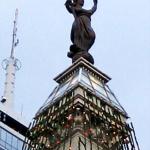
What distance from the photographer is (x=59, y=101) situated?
33781mm

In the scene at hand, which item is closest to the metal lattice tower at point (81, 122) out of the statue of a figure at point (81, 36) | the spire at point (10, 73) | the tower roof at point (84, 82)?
the tower roof at point (84, 82)

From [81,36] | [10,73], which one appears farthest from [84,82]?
[10,73]

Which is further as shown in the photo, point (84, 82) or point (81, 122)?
point (84, 82)

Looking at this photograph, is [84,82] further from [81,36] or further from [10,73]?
[10,73]

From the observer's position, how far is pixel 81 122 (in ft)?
106

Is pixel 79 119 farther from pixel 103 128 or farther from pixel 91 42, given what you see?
pixel 91 42

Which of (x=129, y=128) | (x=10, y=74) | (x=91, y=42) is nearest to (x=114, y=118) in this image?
(x=129, y=128)

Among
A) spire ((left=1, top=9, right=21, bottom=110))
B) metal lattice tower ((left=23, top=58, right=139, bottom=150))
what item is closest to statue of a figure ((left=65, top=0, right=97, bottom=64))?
metal lattice tower ((left=23, top=58, right=139, bottom=150))

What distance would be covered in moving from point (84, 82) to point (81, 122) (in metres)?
2.58

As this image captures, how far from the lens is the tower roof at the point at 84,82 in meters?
34.1

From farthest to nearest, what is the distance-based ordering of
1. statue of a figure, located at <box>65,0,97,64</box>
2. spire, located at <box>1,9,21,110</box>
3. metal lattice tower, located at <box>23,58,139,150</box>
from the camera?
1. spire, located at <box>1,9,21,110</box>
2. statue of a figure, located at <box>65,0,97,64</box>
3. metal lattice tower, located at <box>23,58,139,150</box>

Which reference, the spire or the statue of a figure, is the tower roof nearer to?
the statue of a figure

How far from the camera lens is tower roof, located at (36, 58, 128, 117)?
34125 millimetres

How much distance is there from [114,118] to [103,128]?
2.79 feet
